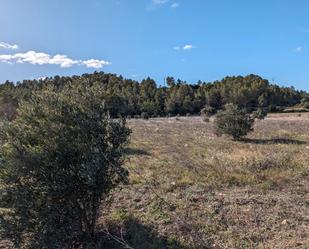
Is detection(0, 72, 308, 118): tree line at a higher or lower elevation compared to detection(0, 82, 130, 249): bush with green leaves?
higher

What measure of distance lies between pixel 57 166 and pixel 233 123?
64.4ft

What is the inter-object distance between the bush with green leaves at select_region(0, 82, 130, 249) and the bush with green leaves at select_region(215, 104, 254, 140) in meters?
18.4

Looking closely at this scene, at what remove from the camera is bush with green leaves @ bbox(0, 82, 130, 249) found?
799cm

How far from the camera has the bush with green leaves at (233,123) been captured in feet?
86.3

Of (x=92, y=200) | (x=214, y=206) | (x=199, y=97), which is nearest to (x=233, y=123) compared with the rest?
(x=214, y=206)

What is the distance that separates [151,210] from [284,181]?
13.9 feet

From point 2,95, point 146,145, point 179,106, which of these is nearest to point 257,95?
point 179,106

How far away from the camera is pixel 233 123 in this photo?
2675 cm

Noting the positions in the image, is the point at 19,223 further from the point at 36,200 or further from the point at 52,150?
the point at 52,150

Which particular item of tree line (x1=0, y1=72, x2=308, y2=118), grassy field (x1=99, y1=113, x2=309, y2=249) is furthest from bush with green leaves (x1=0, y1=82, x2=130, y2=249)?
tree line (x1=0, y1=72, x2=308, y2=118)

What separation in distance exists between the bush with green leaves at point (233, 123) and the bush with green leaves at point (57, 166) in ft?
60.3

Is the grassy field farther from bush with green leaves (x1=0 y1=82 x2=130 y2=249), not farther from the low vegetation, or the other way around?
bush with green leaves (x1=0 y1=82 x2=130 y2=249)

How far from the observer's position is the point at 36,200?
813 centimetres

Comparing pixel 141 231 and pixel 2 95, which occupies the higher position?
pixel 2 95
